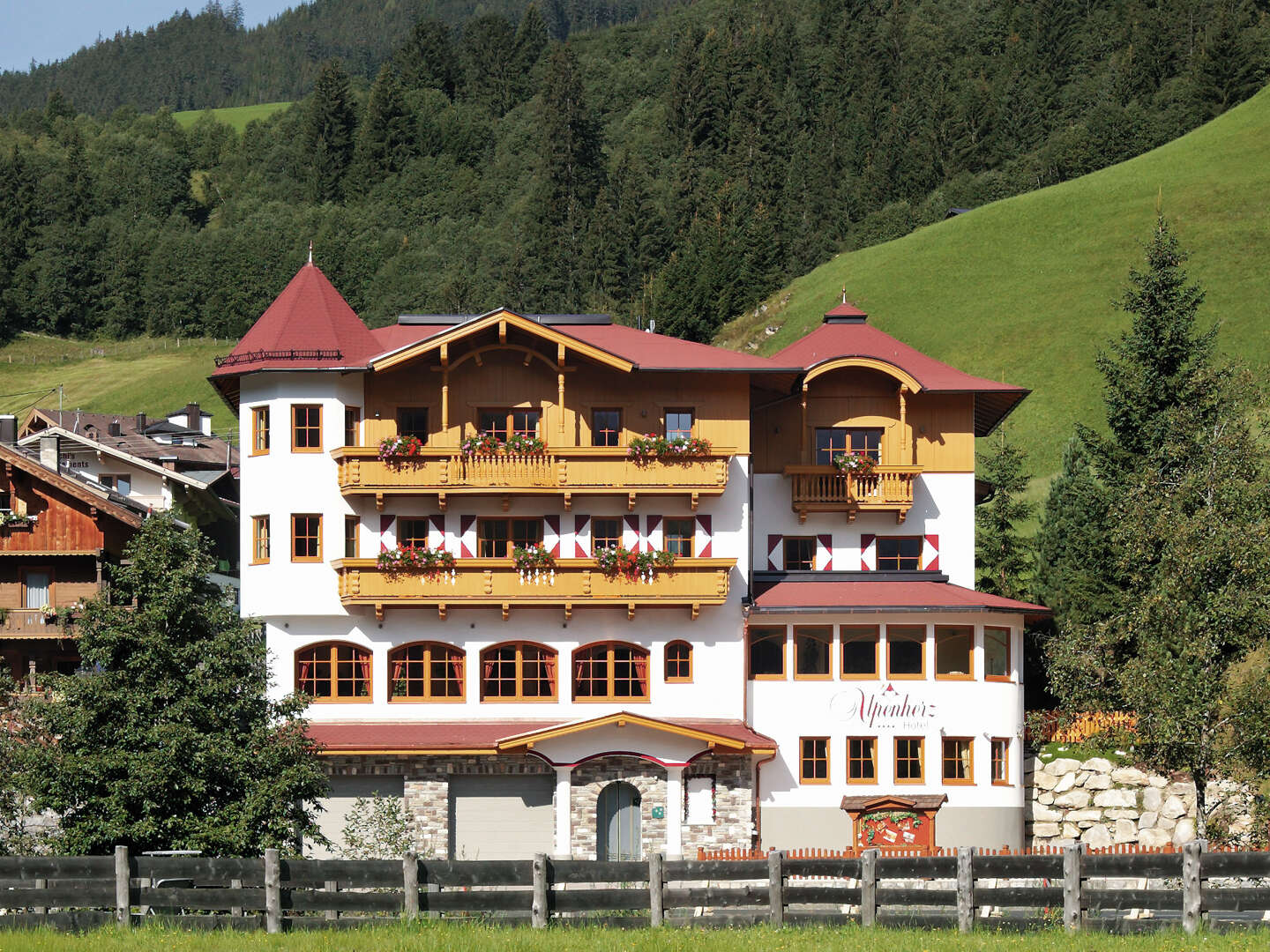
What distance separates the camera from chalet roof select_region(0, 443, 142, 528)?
54.6 m

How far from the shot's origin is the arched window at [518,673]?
4425cm

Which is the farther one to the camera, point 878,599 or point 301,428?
point 301,428

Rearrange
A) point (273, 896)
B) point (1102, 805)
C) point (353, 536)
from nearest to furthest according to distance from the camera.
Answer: point (273, 896)
point (353, 536)
point (1102, 805)

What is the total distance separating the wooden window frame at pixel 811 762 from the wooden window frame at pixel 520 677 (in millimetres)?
6398

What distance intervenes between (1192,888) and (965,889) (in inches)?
124

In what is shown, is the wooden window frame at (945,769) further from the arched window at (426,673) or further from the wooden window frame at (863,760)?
the arched window at (426,673)

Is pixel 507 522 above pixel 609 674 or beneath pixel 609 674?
above

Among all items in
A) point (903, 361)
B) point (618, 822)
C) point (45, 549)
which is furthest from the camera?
point (45, 549)

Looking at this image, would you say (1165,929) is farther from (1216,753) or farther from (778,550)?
(778,550)

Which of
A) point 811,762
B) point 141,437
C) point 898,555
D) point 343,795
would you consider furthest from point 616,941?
point 141,437

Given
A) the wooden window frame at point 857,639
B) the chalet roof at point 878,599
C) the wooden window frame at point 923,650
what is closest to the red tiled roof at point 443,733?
the wooden window frame at point 857,639

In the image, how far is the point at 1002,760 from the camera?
4438cm

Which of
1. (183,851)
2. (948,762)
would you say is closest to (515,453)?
(948,762)

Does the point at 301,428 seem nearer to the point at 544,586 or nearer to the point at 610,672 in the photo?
the point at 544,586
